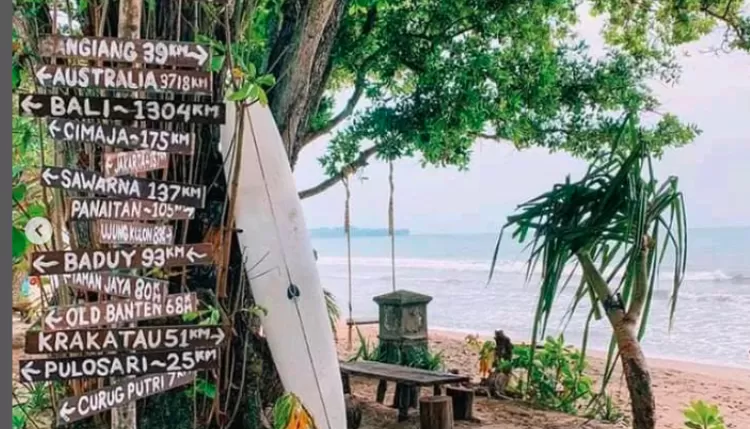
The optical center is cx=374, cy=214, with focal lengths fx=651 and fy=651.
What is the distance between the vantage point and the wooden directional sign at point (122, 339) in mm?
1292

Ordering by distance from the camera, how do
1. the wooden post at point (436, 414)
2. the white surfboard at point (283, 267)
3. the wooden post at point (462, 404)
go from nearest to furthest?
the white surfboard at point (283, 267) → the wooden post at point (436, 414) → the wooden post at point (462, 404)

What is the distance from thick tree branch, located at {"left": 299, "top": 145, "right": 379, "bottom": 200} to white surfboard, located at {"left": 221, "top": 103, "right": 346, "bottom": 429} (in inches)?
65.3

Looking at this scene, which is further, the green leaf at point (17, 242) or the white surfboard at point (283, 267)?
the white surfboard at point (283, 267)

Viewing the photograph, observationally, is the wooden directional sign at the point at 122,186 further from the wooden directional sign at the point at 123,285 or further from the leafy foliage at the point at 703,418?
the leafy foliage at the point at 703,418

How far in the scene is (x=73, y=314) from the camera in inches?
52.8

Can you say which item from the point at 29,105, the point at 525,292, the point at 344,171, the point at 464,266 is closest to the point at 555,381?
the point at 344,171

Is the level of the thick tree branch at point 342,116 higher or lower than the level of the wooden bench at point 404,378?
higher

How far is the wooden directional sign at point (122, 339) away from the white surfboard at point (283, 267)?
0.82 m

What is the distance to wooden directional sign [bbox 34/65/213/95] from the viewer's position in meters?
1.34

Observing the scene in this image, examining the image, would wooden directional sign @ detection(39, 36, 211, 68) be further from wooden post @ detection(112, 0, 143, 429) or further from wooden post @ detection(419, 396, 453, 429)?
wooden post @ detection(419, 396, 453, 429)

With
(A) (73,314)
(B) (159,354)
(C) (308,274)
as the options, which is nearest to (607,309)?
(C) (308,274)

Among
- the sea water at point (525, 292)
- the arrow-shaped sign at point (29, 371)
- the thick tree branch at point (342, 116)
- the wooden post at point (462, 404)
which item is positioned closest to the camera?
the arrow-shaped sign at point (29, 371)

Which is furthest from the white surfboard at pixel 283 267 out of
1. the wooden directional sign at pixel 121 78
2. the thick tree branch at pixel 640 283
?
the thick tree branch at pixel 640 283

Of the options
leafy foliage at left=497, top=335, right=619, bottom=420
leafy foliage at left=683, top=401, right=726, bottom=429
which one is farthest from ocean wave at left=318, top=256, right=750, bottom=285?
leafy foliage at left=683, top=401, right=726, bottom=429
